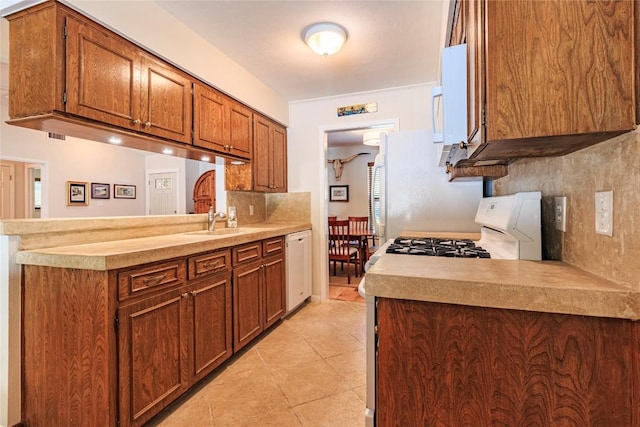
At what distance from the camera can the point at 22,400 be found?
60.3 inches

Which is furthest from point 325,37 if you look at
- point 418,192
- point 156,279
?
point 156,279

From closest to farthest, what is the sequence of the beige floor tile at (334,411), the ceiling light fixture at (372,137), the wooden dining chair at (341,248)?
1. the beige floor tile at (334,411)
2. the wooden dining chair at (341,248)
3. the ceiling light fixture at (372,137)

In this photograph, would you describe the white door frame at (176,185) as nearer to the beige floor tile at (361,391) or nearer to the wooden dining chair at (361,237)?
the wooden dining chair at (361,237)

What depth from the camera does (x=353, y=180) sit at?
666 cm

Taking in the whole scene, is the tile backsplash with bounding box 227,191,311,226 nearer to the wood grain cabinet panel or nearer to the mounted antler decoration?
the wood grain cabinet panel

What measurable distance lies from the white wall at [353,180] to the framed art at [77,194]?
428 cm

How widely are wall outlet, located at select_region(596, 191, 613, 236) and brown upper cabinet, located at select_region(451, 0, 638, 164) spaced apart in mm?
150

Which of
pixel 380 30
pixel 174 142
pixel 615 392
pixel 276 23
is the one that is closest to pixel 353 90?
pixel 380 30

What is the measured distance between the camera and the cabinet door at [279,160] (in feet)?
11.6

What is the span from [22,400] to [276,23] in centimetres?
262

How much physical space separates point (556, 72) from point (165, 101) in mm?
2149

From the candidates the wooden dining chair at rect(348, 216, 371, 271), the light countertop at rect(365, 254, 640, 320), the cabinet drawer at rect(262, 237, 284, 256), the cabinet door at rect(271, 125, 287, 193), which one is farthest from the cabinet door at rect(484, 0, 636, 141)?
the wooden dining chair at rect(348, 216, 371, 271)

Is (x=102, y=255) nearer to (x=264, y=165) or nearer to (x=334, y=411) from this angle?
(x=334, y=411)

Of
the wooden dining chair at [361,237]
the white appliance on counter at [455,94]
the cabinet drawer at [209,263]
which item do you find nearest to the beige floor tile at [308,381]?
the cabinet drawer at [209,263]
